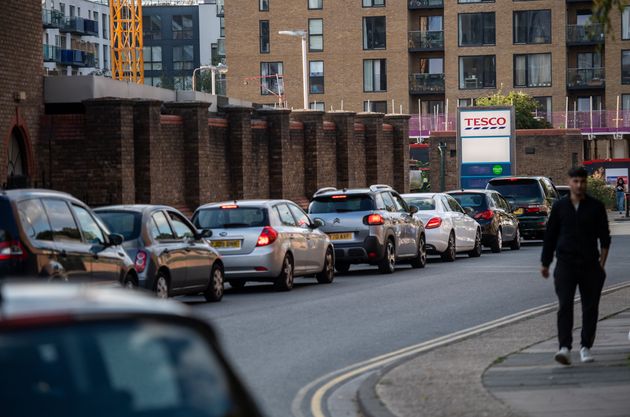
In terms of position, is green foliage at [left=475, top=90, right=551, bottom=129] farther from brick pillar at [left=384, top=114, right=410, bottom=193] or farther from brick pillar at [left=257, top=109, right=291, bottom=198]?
brick pillar at [left=257, top=109, right=291, bottom=198]

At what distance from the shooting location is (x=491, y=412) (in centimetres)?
1030

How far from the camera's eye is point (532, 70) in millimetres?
88812

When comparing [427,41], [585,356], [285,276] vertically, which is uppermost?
[427,41]

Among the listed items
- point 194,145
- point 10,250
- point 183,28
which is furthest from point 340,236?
point 183,28

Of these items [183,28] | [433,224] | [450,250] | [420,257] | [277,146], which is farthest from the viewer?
[183,28]

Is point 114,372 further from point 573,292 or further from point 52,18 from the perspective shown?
point 52,18

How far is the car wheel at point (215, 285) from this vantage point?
21047 millimetres

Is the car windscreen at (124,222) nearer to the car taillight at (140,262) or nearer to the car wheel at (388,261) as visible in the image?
the car taillight at (140,262)

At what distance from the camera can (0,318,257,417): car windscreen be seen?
4090 mm

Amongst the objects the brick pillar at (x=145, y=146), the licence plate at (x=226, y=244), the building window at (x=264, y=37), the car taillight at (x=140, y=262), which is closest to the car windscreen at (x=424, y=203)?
the brick pillar at (x=145, y=146)

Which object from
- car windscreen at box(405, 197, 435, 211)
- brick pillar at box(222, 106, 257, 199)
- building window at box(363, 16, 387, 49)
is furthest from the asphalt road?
building window at box(363, 16, 387, 49)

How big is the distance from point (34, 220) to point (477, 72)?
7645cm

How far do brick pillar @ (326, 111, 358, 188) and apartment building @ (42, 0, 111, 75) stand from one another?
212 feet

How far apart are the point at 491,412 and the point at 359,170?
44.7 m
